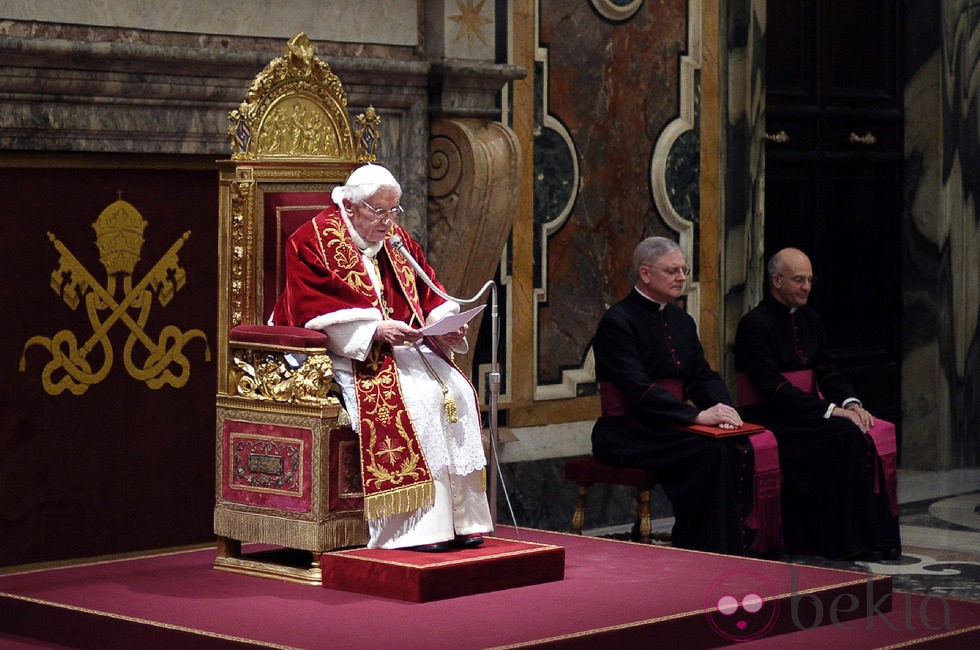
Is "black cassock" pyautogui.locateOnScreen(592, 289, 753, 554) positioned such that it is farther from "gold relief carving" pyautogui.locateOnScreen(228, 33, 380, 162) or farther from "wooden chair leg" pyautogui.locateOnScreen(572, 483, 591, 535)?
"gold relief carving" pyautogui.locateOnScreen(228, 33, 380, 162)

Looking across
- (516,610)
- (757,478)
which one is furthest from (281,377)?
(757,478)

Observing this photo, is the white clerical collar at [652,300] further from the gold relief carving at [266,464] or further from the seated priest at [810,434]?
the gold relief carving at [266,464]

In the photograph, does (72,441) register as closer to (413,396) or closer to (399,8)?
(413,396)

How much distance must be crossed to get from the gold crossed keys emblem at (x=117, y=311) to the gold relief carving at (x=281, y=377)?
845 millimetres

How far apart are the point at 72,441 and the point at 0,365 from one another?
0.39 meters

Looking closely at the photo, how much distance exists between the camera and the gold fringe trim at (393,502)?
610 centimetres

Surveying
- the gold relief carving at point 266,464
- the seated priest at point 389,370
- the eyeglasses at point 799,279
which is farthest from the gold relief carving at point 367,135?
the eyeglasses at point 799,279

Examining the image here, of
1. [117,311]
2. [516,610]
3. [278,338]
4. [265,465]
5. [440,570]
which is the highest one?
[117,311]

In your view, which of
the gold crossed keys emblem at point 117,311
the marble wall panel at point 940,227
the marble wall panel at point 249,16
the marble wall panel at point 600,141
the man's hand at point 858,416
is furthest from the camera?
the marble wall panel at point 940,227

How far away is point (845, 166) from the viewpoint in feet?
33.7

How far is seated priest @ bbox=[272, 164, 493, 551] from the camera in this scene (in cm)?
614

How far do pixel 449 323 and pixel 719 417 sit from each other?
1.72 metres

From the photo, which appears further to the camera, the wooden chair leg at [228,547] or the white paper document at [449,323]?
the wooden chair leg at [228,547]

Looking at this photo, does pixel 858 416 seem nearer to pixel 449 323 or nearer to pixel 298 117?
pixel 449 323
